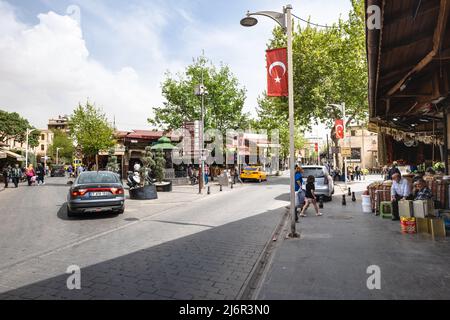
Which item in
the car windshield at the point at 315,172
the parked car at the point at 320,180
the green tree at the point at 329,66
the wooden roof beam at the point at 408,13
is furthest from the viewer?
the green tree at the point at 329,66

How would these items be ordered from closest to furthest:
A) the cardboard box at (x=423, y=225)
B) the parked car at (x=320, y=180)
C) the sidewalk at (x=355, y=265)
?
1. the sidewalk at (x=355, y=265)
2. the cardboard box at (x=423, y=225)
3. the parked car at (x=320, y=180)

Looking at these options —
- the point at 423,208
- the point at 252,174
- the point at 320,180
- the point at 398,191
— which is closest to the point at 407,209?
the point at 423,208

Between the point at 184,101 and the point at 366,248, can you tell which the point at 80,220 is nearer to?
the point at 366,248

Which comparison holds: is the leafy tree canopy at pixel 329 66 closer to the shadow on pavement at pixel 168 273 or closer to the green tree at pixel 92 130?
the green tree at pixel 92 130

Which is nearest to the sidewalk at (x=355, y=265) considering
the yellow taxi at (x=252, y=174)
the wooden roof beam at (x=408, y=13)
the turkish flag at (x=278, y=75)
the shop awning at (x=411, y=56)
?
the shop awning at (x=411, y=56)

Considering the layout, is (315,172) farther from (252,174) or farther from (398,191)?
(252,174)

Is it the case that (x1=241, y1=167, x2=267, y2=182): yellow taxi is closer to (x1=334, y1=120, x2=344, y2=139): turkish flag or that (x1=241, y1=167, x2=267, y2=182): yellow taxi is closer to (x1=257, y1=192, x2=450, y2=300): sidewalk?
(x1=334, y1=120, x2=344, y2=139): turkish flag

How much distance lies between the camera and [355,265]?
499 centimetres

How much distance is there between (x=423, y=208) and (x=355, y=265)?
12.8ft

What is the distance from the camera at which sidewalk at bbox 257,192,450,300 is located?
3.95 meters

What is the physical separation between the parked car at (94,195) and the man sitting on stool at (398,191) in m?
8.97

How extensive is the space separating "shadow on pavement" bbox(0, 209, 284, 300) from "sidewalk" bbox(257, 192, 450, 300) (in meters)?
0.62

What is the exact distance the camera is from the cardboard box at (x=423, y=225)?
7.12 meters

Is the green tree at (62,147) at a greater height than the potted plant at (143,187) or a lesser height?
greater
